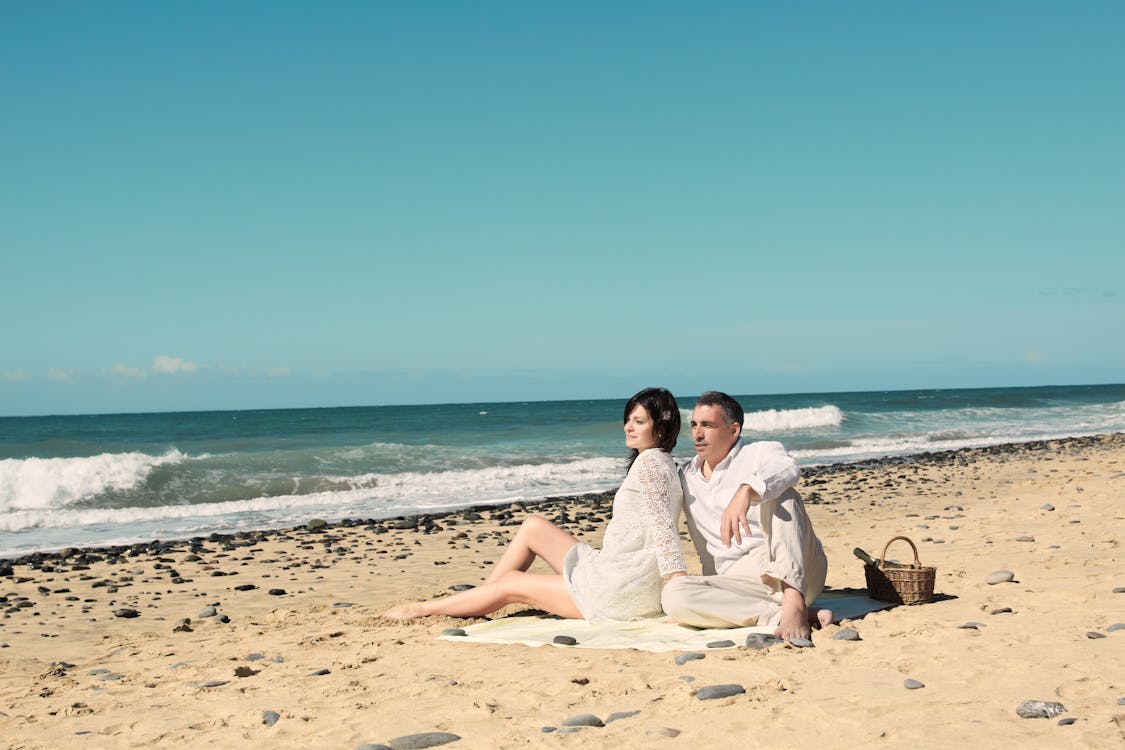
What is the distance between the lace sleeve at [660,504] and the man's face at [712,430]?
0.89 feet

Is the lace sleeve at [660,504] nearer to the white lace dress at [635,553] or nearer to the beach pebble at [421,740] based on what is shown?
the white lace dress at [635,553]

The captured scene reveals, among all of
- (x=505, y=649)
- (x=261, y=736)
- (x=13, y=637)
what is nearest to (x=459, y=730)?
(x=261, y=736)

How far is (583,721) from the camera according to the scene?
4.42m

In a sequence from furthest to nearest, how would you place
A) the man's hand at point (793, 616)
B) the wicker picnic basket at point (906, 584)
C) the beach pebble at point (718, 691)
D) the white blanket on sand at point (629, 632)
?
the wicker picnic basket at point (906, 584), the white blanket on sand at point (629, 632), the man's hand at point (793, 616), the beach pebble at point (718, 691)

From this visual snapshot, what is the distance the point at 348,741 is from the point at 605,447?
95.1 ft

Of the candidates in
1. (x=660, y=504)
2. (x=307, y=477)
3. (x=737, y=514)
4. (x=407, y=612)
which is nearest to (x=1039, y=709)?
(x=737, y=514)

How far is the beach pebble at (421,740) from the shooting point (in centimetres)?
426

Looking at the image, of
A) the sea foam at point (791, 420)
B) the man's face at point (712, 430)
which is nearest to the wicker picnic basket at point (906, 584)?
the man's face at point (712, 430)

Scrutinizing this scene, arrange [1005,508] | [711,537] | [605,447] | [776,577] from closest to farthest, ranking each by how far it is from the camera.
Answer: [776,577] → [711,537] → [1005,508] → [605,447]

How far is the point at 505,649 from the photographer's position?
6.16 m

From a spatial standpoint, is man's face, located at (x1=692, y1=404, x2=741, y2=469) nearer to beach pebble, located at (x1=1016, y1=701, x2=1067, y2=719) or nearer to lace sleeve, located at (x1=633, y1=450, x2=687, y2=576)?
lace sleeve, located at (x1=633, y1=450, x2=687, y2=576)

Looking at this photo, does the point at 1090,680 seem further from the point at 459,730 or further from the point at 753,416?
the point at 753,416

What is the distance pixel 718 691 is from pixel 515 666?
1.47 meters

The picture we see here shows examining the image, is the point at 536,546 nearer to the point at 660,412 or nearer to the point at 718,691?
the point at 660,412
